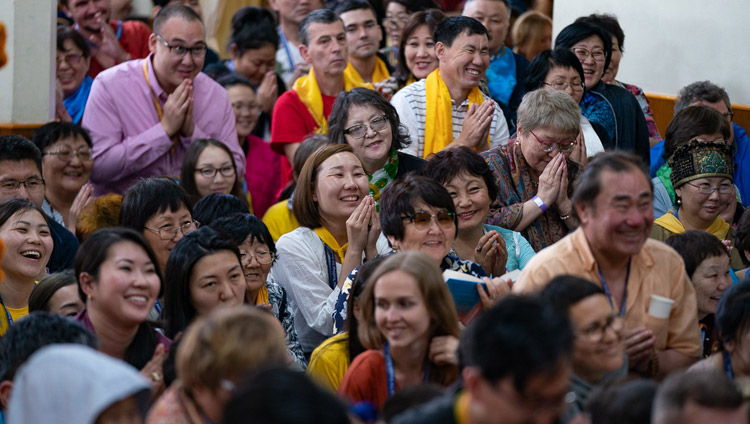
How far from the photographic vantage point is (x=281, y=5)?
773cm

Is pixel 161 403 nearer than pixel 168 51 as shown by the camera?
Yes

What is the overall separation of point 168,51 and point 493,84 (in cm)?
216

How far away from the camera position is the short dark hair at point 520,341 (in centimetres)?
236

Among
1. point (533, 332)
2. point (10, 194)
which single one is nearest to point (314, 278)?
point (10, 194)

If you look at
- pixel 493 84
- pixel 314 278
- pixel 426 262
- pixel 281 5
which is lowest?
pixel 314 278

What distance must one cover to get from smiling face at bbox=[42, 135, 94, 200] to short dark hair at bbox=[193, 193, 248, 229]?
930 mm

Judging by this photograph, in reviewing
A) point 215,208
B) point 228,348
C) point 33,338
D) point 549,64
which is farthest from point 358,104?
point 228,348

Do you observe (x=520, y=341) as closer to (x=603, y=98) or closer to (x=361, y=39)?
(x=603, y=98)

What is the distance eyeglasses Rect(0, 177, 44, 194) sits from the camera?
5.00 metres

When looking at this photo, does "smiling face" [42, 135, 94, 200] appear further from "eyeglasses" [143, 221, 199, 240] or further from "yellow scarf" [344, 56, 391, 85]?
"yellow scarf" [344, 56, 391, 85]

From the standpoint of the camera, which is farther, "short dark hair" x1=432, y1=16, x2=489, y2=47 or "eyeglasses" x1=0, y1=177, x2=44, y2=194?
"short dark hair" x1=432, y1=16, x2=489, y2=47

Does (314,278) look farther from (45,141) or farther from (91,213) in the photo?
(45,141)

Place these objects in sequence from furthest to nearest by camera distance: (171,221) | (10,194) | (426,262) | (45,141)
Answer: (45,141), (10,194), (171,221), (426,262)

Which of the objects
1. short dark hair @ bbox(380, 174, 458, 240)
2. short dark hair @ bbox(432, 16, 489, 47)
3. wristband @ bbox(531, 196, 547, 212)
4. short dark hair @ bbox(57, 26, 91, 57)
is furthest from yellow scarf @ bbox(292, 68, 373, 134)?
short dark hair @ bbox(380, 174, 458, 240)
